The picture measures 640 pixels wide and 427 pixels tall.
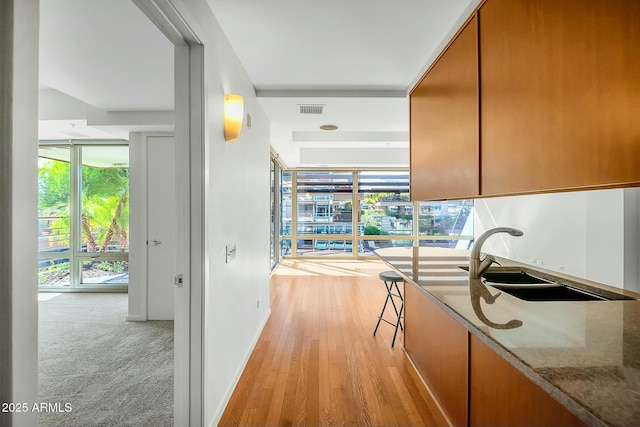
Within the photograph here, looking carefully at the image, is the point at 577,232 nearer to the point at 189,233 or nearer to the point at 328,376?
the point at 328,376

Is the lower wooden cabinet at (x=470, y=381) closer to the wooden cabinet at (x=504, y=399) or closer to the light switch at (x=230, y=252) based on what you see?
the wooden cabinet at (x=504, y=399)

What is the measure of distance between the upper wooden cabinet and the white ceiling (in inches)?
21.8

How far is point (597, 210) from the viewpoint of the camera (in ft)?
8.32

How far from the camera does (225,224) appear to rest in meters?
2.19

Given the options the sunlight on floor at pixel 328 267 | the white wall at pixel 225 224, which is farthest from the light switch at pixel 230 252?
the sunlight on floor at pixel 328 267

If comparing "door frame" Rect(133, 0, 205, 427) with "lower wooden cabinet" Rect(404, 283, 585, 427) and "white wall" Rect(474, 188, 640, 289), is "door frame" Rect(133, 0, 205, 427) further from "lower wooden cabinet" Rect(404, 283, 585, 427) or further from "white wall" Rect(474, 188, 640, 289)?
"white wall" Rect(474, 188, 640, 289)

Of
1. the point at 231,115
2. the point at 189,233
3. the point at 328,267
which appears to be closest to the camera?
the point at 189,233

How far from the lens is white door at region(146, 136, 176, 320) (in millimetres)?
3732

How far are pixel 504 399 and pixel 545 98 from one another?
1275mm

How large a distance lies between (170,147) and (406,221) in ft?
20.3

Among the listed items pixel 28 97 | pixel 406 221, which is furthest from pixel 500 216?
pixel 28 97

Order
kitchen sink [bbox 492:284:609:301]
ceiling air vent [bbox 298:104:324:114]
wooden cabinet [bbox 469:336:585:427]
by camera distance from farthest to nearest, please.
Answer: ceiling air vent [bbox 298:104:324:114]
kitchen sink [bbox 492:284:609:301]
wooden cabinet [bbox 469:336:585:427]

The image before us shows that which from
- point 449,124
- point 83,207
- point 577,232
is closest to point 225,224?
point 449,124

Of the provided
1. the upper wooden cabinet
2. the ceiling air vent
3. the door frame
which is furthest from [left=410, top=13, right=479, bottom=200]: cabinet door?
the door frame
